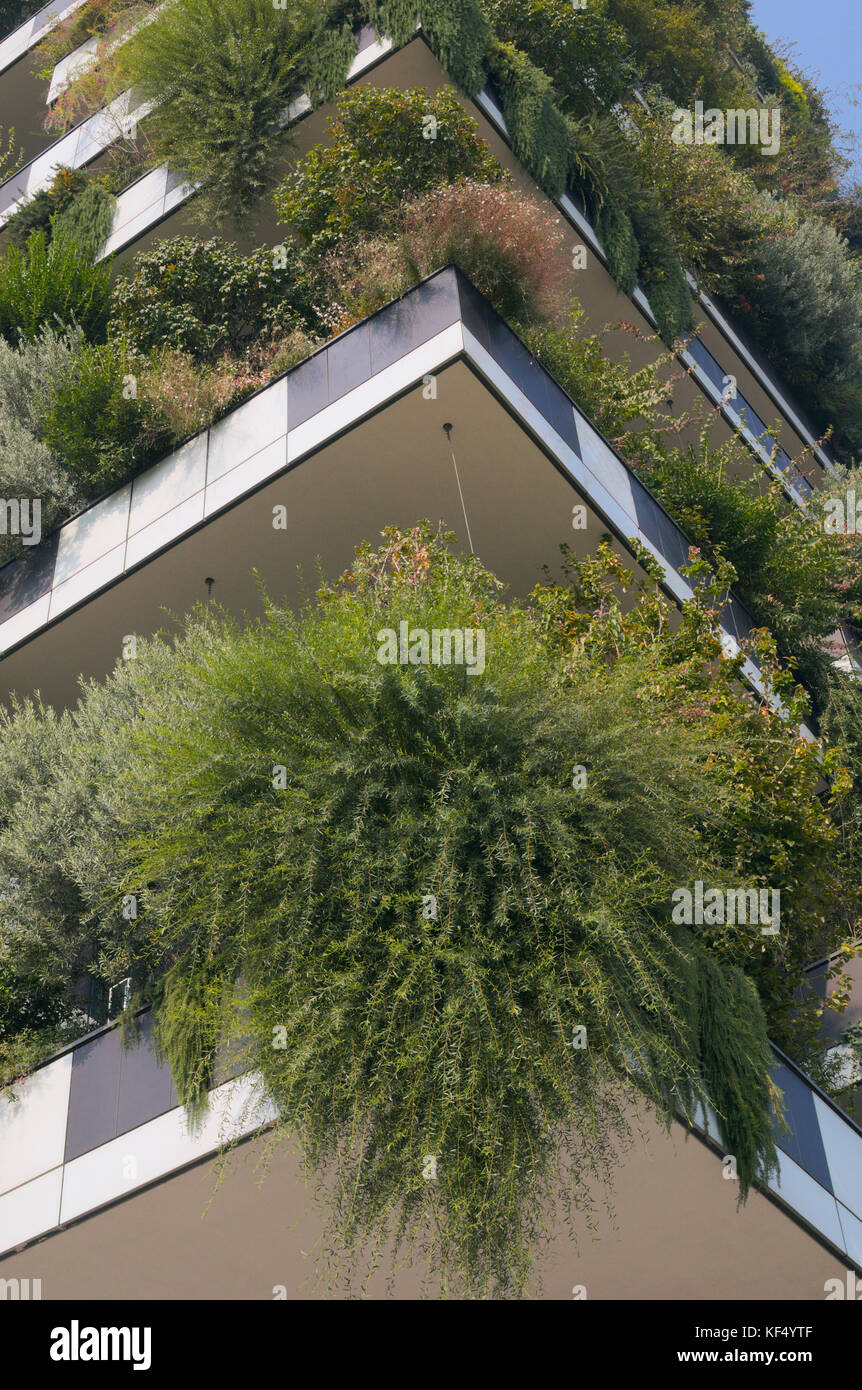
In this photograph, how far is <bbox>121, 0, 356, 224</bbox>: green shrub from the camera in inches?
497

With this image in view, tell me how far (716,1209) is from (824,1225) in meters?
0.56

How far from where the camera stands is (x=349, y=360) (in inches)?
365

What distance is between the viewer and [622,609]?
32.2ft

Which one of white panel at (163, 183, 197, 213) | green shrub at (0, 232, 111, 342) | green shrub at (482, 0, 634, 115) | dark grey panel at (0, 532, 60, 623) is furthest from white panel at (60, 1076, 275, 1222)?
green shrub at (482, 0, 634, 115)

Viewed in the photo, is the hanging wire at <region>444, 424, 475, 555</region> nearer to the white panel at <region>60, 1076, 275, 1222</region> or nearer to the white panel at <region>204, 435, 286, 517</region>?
the white panel at <region>204, 435, 286, 517</region>

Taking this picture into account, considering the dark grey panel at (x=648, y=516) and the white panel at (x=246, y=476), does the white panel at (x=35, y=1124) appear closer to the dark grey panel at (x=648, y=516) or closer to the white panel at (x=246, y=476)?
the white panel at (x=246, y=476)

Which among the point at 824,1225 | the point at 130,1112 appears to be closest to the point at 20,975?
the point at 130,1112

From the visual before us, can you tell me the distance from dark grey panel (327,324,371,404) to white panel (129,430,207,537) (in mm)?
1255

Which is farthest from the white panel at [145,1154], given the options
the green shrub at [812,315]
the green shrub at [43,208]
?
the green shrub at [812,315]

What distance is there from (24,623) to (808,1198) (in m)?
7.32

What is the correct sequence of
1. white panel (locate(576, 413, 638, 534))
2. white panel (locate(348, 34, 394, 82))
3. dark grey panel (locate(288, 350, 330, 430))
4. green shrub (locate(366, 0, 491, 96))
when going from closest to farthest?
dark grey panel (locate(288, 350, 330, 430)) → white panel (locate(576, 413, 638, 534)) → green shrub (locate(366, 0, 491, 96)) → white panel (locate(348, 34, 394, 82))

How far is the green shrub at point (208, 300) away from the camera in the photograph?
11430mm

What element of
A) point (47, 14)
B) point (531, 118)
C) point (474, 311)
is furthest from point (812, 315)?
point (47, 14)

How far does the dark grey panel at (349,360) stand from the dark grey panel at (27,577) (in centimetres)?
287
